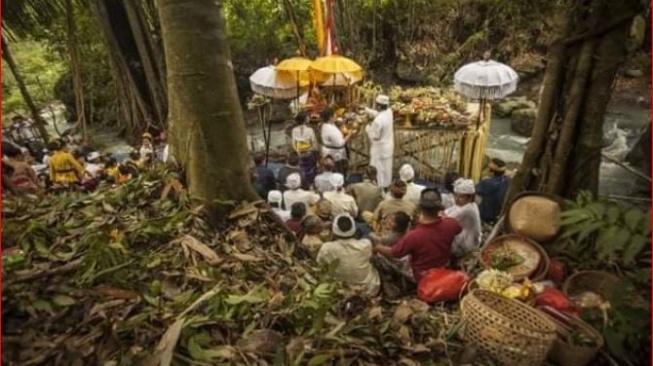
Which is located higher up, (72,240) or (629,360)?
(72,240)

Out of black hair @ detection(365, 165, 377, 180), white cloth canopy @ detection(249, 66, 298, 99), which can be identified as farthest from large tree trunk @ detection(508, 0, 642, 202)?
white cloth canopy @ detection(249, 66, 298, 99)

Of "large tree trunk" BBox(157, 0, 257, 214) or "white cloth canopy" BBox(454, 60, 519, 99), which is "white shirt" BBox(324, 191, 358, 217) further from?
"white cloth canopy" BBox(454, 60, 519, 99)

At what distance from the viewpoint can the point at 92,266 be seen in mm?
2824

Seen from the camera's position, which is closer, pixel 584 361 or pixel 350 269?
pixel 584 361

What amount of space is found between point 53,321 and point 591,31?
13.9 feet

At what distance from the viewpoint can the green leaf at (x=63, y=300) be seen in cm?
252

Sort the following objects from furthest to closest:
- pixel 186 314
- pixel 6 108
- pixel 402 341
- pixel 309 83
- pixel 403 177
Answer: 1. pixel 6 108
2. pixel 309 83
3. pixel 403 177
4. pixel 402 341
5. pixel 186 314

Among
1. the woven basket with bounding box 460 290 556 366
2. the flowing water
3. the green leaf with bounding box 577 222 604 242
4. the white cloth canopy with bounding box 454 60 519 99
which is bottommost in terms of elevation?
the flowing water

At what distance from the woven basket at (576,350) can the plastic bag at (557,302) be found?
203 millimetres

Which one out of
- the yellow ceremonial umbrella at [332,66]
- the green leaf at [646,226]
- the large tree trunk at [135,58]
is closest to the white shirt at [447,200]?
the yellow ceremonial umbrella at [332,66]

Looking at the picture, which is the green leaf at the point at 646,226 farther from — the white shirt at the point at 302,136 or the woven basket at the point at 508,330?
the white shirt at the point at 302,136

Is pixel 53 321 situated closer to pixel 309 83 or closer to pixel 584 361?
pixel 584 361

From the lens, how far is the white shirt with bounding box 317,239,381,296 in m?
4.35

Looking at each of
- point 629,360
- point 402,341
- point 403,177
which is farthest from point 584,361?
point 403,177
